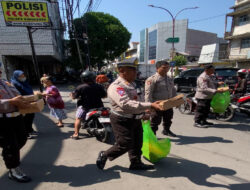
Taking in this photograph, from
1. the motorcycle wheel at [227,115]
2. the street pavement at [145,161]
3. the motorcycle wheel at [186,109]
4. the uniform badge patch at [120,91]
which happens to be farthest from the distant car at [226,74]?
the uniform badge patch at [120,91]

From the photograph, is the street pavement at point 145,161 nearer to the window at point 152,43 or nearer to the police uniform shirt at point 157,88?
the police uniform shirt at point 157,88

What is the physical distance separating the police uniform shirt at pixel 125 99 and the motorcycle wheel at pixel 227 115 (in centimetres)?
401

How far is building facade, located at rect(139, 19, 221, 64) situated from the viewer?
4034 centimetres

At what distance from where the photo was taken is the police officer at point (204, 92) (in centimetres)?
404

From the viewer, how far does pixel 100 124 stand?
369 centimetres

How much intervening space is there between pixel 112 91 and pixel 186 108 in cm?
450

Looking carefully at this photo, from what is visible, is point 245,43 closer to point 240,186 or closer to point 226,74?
point 226,74

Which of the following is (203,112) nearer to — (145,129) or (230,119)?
(230,119)

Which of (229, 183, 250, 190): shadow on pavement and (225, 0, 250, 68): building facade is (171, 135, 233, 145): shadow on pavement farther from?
(225, 0, 250, 68): building facade

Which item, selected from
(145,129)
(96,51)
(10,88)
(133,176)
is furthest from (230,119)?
(96,51)

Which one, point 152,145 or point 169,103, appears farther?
point 152,145

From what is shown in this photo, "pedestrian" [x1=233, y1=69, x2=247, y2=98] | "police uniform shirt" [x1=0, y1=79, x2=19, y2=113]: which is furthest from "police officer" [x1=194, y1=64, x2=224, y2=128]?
"police uniform shirt" [x1=0, y1=79, x2=19, y2=113]

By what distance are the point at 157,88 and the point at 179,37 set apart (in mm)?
42471

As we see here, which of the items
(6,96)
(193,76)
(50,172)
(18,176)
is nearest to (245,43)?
(193,76)
